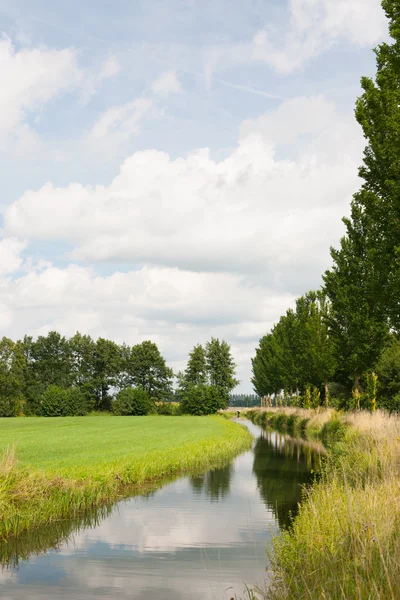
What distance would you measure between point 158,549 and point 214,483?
9.72 metres

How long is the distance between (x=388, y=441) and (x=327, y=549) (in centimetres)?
1026

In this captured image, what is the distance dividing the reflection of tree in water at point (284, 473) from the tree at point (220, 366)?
273 ft

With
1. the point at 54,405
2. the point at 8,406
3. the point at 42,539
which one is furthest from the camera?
the point at 8,406

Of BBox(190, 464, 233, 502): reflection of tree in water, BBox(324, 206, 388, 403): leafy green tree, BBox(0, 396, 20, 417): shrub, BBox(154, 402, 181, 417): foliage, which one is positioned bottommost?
BBox(154, 402, 181, 417): foliage

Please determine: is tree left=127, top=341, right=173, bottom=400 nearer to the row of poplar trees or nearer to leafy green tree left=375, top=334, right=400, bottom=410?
the row of poplar trees

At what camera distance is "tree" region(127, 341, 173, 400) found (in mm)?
117625

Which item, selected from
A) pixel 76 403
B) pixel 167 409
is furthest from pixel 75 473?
pixel 167 409

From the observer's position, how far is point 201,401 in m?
99.4

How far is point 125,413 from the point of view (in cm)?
10169

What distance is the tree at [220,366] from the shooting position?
4919 inches

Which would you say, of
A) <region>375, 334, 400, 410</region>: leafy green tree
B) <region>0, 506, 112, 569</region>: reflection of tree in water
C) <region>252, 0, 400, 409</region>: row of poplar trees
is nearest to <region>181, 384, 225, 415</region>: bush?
<region>252, 0, 400, 409</region>: row of poplar trees

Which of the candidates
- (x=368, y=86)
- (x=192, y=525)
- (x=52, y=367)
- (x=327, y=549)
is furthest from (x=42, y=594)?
(x=52, y=367)

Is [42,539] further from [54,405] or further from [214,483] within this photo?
[54,405]

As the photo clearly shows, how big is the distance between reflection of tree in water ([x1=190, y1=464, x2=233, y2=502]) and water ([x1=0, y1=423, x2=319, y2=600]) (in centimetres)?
8
